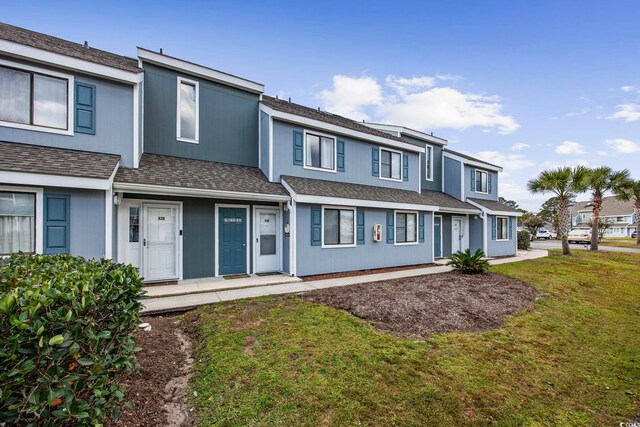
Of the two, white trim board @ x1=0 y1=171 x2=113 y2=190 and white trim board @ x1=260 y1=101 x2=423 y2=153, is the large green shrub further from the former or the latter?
white trim board @ x1=260 y1=101 x2=423 y2=153

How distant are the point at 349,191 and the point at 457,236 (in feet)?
30.3

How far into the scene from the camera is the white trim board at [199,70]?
28.6 ft

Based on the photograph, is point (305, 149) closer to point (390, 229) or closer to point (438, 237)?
point (390, 229)

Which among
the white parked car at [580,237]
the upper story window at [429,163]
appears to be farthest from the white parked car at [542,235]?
the upper story window at [429,163]

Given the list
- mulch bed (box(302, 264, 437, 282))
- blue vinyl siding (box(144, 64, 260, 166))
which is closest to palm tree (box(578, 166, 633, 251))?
mulch bed (box(302, 264, 437, 282))

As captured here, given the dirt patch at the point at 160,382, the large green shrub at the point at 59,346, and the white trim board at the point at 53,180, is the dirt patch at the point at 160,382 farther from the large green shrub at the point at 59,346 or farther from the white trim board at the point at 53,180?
the white trim board at the point at 53,180

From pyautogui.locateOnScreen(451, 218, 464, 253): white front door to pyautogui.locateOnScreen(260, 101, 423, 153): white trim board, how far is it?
573 cm

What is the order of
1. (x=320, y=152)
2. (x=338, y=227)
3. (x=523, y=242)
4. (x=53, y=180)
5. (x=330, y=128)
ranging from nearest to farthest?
(x=53, y=180), (x=338, y=227), (x=330, y=128), (x=320, y=152), (x=523, y=242)

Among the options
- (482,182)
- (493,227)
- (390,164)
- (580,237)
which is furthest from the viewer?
(580,237)

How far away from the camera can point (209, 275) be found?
8852 mm

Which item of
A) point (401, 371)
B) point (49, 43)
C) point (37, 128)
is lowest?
point (401, 371)

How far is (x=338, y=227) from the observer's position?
34.3ft

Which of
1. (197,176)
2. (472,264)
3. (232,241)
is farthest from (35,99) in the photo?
(472,264)

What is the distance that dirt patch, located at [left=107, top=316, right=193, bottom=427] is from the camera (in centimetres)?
283
